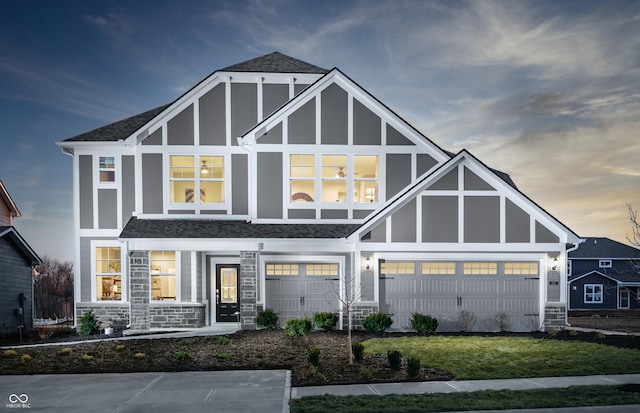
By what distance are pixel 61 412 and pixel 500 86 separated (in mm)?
21197

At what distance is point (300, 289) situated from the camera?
643 inches

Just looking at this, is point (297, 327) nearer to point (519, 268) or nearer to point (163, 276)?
point (163, 276)

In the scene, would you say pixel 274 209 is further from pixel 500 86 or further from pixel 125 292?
pixel 500 86

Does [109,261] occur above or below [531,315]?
above

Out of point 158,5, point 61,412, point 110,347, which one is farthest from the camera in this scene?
point 158,5

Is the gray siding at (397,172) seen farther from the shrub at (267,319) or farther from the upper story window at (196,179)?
the upper story window at (196,179)

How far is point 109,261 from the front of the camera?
57.4ft

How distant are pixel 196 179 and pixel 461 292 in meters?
10.8

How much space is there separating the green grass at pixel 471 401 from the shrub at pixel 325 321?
750 cm

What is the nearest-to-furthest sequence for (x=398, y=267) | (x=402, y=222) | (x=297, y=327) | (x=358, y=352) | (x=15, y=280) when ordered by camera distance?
(x=358, y=352) → (x=297, y=327) → (x=402, y=222) → (x=398, y=267) → (x=15, y=280)

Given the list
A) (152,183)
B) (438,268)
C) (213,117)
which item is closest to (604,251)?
(438,268)

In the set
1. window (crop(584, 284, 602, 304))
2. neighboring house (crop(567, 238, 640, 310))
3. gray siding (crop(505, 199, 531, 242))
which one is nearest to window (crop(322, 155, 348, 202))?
gray siding (crop(505, 199, 531, 242))

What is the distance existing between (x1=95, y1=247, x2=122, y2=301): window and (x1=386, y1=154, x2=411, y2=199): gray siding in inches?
434

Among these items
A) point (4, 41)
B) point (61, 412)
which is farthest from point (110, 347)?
point (4, 41)
